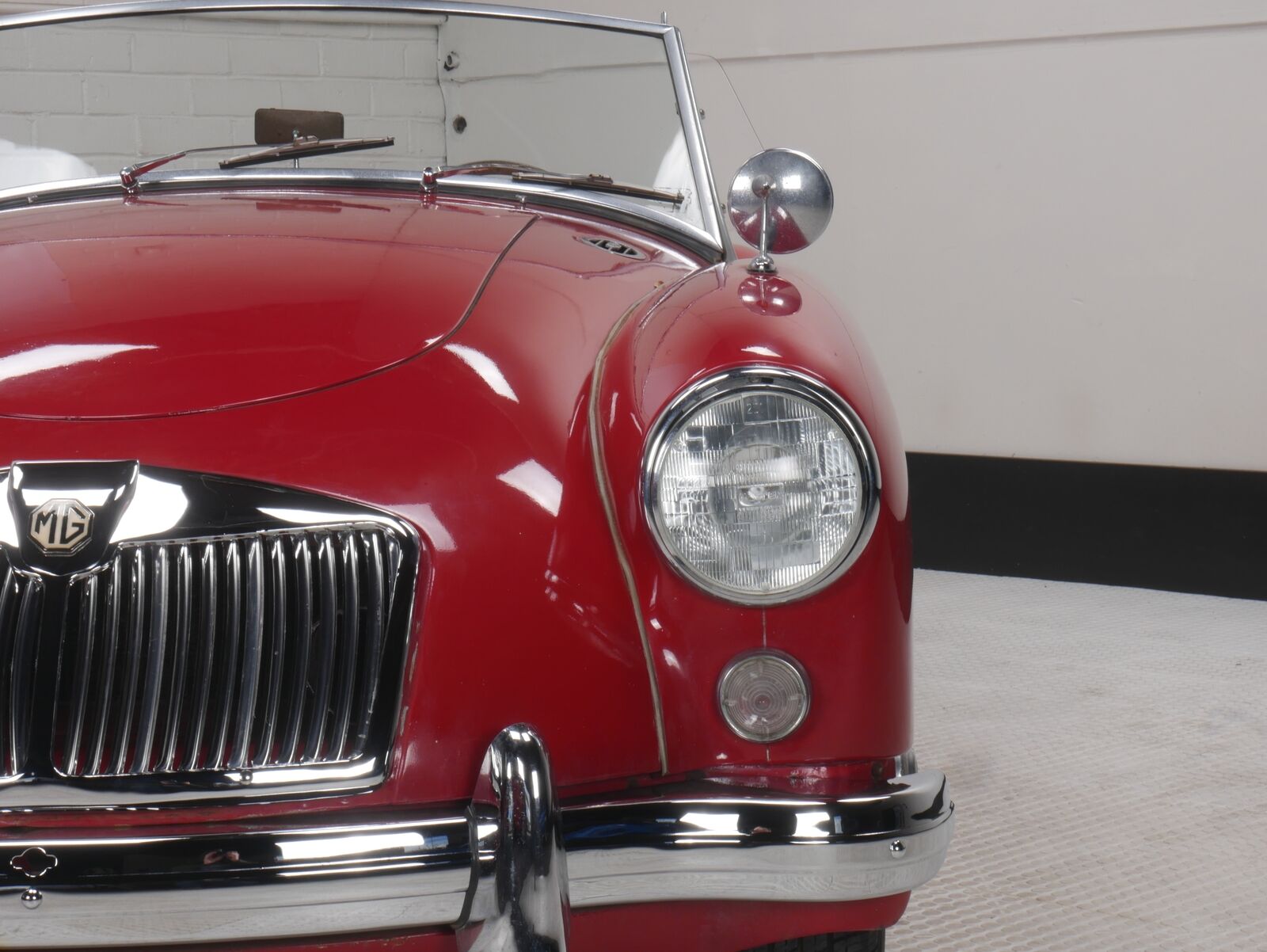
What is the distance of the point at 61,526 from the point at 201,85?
132cm

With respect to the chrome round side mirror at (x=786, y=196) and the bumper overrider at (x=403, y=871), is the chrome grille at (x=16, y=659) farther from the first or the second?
the chrome round side mirror at (x=786, y=196)

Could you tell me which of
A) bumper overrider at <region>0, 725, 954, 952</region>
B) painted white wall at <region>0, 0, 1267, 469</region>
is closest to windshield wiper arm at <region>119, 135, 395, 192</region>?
bumper overrider at <region>0, 725, 954, 952</region>

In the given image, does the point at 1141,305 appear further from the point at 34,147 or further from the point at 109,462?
the point at 109,462

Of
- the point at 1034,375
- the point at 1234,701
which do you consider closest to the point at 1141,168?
the point at 1034,375

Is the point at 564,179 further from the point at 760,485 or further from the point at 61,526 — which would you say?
the point at 61,526

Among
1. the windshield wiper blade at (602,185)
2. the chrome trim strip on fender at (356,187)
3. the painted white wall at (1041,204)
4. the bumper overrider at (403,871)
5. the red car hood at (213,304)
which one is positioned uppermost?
the painted white wall at (1041,204)

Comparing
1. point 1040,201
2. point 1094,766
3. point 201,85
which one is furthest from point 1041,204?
point 201,85

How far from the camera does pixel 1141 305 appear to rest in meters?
3.58

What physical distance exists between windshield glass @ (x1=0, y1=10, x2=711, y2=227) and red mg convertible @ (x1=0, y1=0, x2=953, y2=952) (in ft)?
2.28

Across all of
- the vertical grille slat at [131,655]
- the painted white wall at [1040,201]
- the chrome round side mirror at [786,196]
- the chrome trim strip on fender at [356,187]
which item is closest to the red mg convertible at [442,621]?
the vertical grille slat at [131,655]

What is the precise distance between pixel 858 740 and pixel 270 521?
0.55m

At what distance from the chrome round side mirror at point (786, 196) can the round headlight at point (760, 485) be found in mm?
525

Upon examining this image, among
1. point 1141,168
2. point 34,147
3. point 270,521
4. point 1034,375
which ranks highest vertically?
point 1141,168

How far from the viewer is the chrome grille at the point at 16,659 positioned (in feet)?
3.44
